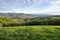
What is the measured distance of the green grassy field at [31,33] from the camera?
33.8 ft

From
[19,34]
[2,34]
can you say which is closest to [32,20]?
[19,34]

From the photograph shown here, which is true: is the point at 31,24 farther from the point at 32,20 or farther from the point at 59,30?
the point at 59,30

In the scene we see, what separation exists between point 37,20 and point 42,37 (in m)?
3.35

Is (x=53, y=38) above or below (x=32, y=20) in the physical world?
below

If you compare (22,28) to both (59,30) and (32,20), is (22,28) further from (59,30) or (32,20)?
(59,30)

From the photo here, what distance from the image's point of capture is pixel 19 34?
1077 cm

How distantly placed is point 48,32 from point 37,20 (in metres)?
2.42

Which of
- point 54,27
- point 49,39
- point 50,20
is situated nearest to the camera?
point 49,39

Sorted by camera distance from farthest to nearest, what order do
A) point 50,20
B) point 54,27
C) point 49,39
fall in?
point 50,20, point 54,27, point 49,39

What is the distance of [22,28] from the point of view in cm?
1180

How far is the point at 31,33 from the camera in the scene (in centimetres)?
1101

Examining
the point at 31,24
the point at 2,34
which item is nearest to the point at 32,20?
the point at 31,24

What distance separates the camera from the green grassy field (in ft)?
33.8

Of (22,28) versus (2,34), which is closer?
(2,34)
